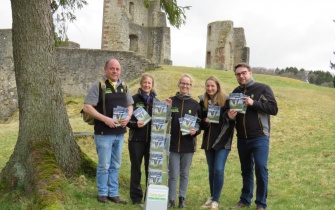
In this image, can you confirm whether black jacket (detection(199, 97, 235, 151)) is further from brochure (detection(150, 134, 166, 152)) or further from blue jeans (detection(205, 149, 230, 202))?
brochure (detection(150, 134, 166, 152))

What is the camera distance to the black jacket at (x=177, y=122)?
5.98m

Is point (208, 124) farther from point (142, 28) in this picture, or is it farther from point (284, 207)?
point (142, 28)

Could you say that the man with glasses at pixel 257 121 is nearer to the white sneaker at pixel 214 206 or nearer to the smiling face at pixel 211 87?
the smiling face at pixel 211 87

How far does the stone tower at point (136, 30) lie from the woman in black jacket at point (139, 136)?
75.3 feet

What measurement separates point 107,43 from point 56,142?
76.3 feet

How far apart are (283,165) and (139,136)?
5195 millimetres

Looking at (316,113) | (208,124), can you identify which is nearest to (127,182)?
(208,124)

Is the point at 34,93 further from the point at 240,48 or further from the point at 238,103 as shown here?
the point at 240,48

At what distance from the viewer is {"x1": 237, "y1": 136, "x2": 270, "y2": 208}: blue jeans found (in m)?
5.79

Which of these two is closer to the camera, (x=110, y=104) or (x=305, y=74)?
(x=110, y=104)

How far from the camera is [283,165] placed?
9773 millimetres

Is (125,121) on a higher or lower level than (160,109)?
lower

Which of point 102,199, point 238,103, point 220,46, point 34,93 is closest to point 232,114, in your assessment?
point 238,103

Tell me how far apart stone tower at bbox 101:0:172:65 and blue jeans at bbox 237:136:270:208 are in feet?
76.1
